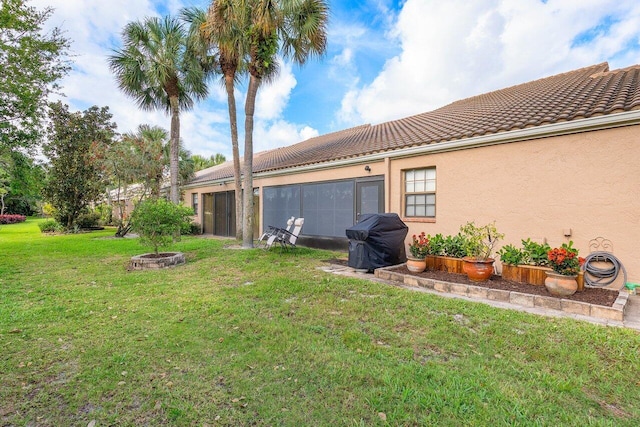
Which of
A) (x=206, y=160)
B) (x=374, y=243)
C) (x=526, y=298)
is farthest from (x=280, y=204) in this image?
(x=206, y=160)

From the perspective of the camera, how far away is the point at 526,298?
4332 millimetres

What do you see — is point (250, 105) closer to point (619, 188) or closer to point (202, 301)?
point (202, 301)

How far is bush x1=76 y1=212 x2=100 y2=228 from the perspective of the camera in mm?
17769

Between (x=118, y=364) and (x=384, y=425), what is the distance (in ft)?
8.04

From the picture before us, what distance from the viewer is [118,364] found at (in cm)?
280

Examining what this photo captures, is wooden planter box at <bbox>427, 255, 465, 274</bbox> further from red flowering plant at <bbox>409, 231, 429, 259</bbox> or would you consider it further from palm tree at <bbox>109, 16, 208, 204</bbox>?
palm tree at <bbox>109, 16, 208, 204</bbox>

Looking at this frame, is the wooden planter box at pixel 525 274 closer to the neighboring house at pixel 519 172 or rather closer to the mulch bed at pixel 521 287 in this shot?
the mulch bed at pixel 521 287

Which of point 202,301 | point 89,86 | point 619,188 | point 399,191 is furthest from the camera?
point 89,86

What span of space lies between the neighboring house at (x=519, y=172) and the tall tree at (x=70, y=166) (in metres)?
13.9

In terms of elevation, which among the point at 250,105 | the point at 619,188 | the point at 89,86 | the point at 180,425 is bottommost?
the point at 180,425

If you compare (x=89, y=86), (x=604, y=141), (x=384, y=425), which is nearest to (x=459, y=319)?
→ (x=384, y=425)

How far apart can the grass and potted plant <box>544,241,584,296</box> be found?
842 millimetres

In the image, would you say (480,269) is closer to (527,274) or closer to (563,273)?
(527,274)

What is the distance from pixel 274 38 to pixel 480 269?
27.7ft
